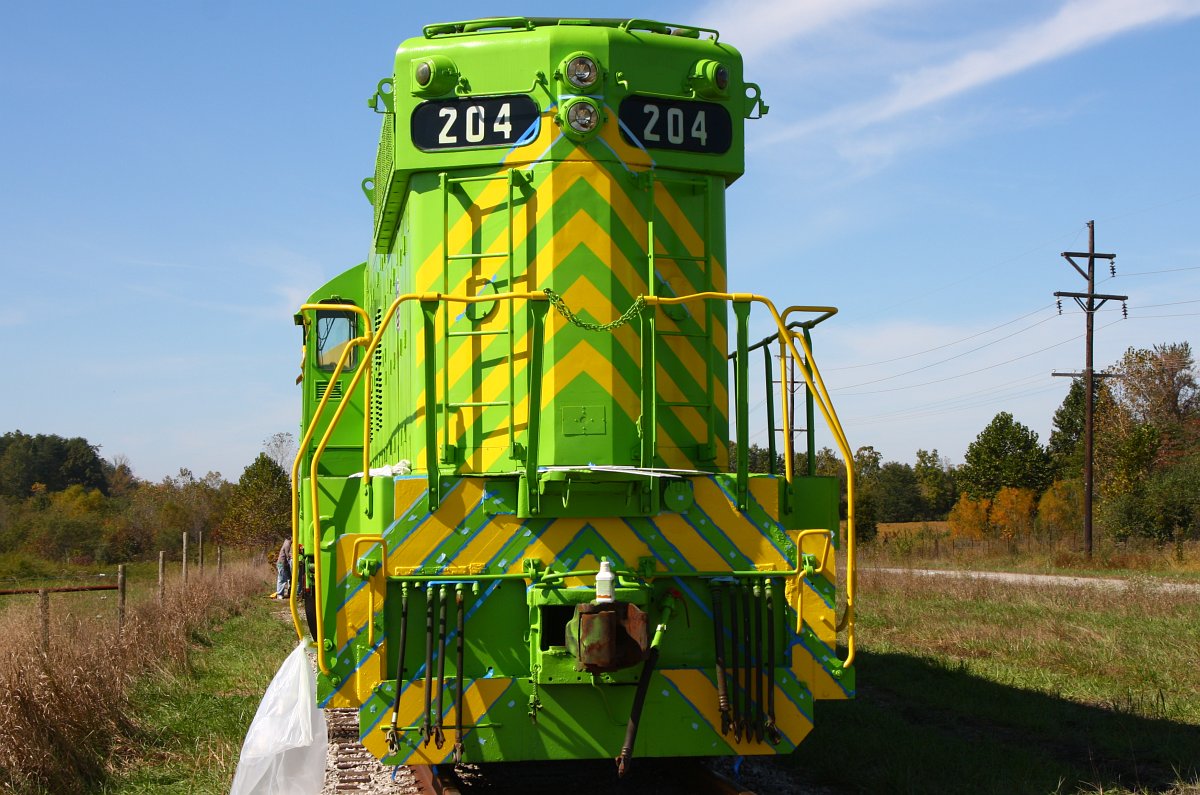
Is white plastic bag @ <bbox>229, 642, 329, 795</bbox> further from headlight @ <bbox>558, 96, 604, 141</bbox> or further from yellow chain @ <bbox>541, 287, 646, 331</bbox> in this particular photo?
headlight @ <bbox>558, 96, 604, 141</bbox>

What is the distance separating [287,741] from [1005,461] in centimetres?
6271

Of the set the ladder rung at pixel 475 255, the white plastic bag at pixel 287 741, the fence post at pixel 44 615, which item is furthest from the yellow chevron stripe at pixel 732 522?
the fence post at pixel 44 615

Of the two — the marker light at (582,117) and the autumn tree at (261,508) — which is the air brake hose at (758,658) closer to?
the marker light at (582,117)

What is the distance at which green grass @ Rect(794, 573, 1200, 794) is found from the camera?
6.57 meters

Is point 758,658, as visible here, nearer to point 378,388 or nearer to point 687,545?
point 687,545

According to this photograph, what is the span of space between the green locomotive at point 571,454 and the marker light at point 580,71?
0.02 metres

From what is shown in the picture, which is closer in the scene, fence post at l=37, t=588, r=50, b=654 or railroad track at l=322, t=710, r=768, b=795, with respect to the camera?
railroad track at l=322, t=710, r=768, b=795

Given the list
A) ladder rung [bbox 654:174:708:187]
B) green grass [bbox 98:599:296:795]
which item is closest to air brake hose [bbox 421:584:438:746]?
green grass [bbox 98:599:296:795]

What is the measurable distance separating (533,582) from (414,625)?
0.61 meters

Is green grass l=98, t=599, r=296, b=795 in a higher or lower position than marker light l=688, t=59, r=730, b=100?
lower

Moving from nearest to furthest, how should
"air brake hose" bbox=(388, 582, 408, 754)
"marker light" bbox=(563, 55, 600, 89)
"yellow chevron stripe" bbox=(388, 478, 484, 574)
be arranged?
"air brake hose" bbox=(388, 582, 408, 754) < "yellow chevron stripe" bbox=(388, 478, 484, 574) < "marker light" bbox=(563, 55, 600, 89)

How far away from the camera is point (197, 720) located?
8383 millimetres

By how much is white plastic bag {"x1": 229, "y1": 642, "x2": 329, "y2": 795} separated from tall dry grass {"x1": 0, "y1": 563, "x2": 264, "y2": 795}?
1.91 meters

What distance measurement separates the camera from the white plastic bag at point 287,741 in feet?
17.1
